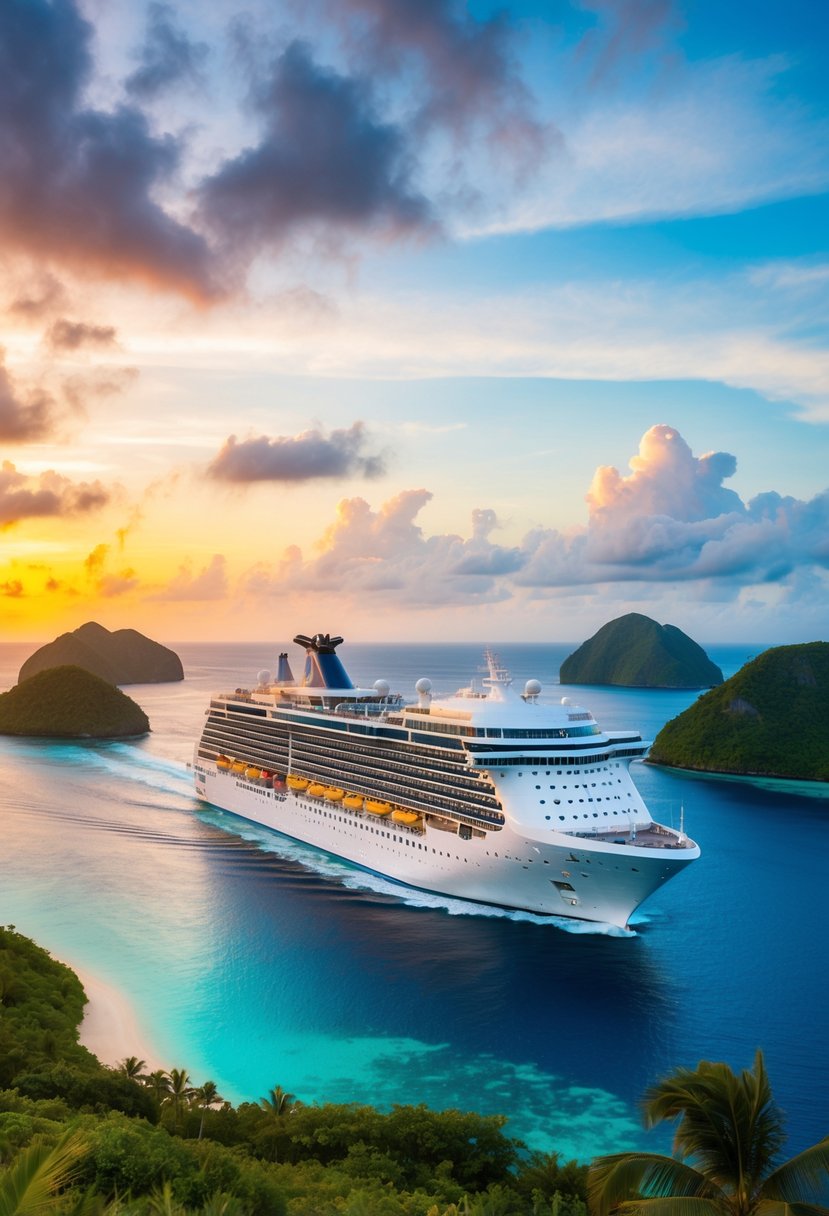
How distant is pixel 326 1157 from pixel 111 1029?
11477mm

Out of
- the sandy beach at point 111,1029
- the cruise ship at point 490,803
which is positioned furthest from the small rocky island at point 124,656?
the sandy beach at point 111,1029

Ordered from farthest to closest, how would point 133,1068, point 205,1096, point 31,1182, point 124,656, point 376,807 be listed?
point 124,656 → point 376,807 → point 133,1068 → point 205,1096 → point 31,1182

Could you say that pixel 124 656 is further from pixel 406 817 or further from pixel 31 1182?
pixel 31 1182

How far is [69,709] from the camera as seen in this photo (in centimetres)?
9962

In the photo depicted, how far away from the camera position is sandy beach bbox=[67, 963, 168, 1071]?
23625 mm

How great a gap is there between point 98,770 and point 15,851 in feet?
87.7

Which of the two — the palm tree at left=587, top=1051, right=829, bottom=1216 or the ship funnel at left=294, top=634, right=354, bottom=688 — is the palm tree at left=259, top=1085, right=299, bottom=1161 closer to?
the palm tree at left=587, top=1051, right=829, bottom=1216

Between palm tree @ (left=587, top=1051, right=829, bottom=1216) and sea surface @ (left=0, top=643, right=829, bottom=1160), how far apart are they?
10.3 metres

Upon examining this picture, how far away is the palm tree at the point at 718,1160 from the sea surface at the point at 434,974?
1031cm

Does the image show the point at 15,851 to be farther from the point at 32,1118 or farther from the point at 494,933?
the point at 32,1118

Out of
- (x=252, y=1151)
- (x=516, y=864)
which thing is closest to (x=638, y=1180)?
(x=252, y=1151)

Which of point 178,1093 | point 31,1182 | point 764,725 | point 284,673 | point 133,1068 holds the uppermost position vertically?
point 284,673

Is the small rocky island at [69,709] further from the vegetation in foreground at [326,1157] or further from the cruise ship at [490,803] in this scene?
the vegetation in foreground at [326,1157]

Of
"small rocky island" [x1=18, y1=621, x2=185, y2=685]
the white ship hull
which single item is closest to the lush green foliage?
the white ship hull
